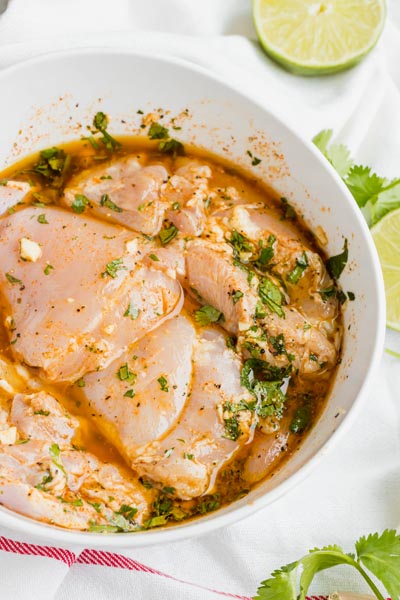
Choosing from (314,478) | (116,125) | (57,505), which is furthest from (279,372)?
(116,125)

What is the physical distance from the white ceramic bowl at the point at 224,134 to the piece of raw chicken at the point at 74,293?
0.52 meters

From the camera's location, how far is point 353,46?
3.98 m

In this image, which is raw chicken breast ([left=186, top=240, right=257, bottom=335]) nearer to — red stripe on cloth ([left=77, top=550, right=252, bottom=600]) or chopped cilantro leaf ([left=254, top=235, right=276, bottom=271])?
chopped cilantro leaf ([left=254, top=235, right=276, bottom=271])

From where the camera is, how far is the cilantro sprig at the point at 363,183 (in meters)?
3.88

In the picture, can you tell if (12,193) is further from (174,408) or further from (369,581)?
(369,581)

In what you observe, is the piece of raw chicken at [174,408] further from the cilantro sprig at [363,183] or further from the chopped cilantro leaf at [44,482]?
the cilantro sprig at [363,183]

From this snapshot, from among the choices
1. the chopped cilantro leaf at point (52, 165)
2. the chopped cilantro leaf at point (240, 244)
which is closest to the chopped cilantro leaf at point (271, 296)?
the chopped cilantro leaf at point (240, 244)

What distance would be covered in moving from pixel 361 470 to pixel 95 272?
5.33 feet

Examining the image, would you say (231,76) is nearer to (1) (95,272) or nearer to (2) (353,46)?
(2) (353,46)

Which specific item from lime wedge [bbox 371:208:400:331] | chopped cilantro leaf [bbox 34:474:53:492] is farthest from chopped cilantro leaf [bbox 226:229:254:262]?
chopped cilantro leaf [bbox 34:474:53:492]

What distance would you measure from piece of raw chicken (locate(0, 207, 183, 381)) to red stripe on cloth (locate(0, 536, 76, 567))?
2.56ft

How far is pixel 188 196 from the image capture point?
11.5ft

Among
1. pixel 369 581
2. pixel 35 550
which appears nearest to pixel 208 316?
pixel 35 550

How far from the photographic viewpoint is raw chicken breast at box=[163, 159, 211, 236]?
11.3ft
